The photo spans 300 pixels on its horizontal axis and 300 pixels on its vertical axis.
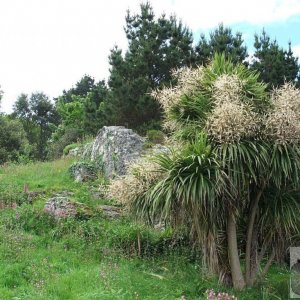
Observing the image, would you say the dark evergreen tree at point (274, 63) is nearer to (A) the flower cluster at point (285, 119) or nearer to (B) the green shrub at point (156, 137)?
(B) the green shrub at point (156, 137)

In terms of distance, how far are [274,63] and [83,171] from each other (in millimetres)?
12602

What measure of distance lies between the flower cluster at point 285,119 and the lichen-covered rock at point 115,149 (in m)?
6.67

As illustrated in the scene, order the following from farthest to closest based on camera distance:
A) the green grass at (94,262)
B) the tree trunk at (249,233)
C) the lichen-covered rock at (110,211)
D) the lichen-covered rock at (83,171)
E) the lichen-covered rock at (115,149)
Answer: the lichen-covered rock at (115,149) → the lichen-covered rock at (83,171) → the lichen-covered rock at (110,211) → the tree trunk at (249,233) → the green grass at (94,262)

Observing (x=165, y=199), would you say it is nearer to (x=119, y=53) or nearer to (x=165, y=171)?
(x=165, y=171)

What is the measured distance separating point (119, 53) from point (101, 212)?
11.2 metres

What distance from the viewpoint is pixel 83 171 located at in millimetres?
13328

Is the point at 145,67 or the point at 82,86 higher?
the point at 82,86

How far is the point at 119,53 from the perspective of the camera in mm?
19922

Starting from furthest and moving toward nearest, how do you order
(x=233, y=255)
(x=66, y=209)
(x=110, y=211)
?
(x=110, y=211)
(x=66, y=209)
(x=233, y=255)

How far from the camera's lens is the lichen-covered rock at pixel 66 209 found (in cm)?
972

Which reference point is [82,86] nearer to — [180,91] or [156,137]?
[156,137]

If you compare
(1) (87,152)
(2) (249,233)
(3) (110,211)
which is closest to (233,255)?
(2) (249,233)

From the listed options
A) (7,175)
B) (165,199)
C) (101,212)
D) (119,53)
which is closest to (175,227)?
(165,199)

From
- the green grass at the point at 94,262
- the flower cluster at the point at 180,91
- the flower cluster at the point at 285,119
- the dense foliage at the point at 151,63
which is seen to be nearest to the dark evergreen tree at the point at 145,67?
the dense foliage at the point at 151,63
